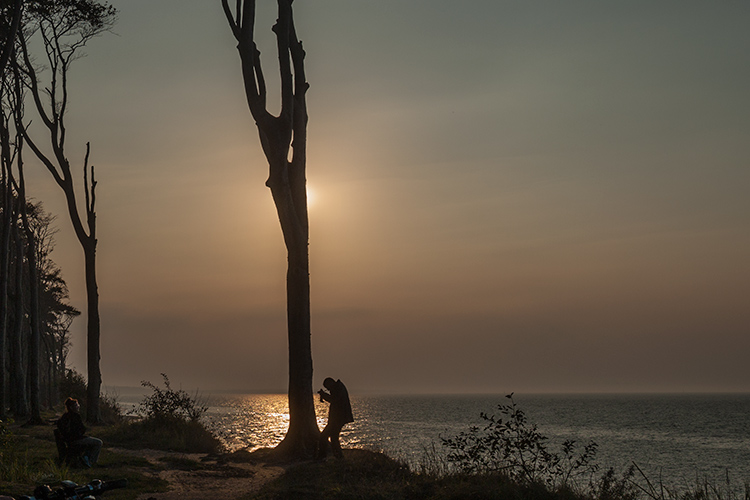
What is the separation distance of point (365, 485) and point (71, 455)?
5.46 m

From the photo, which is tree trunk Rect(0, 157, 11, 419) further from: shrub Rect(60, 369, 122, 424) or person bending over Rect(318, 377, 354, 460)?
person bending over Rect(318, 377, 354, 460)

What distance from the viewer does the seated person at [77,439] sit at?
40.8 feet

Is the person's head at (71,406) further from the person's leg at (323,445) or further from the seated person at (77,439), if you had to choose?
the person's leg at (323,445)

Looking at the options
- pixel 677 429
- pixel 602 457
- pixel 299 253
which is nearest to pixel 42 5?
pixel 299 253

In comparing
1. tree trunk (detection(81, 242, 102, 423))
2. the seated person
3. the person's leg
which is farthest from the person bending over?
tree trunk (detection(81, 242, 102, 423))

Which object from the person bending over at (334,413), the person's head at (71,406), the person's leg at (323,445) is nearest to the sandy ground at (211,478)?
the person's leg at (323,445)

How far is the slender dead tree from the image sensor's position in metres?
16.6

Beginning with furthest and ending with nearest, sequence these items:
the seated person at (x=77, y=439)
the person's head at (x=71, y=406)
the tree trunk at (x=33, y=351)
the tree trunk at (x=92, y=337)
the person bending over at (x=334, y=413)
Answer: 1. the tree trunk at (x=92, y=337)
2. the tree trunk at (x=33, y=351)
3. the person bending over at (x=334, y=413)
4. the person's head at (x=71, y=406)
5. the seated person at (x=77, y=439)

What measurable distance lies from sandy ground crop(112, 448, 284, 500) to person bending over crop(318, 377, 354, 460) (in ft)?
3.53

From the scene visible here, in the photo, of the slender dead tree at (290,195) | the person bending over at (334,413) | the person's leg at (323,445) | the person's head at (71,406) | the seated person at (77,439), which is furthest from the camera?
the slender dead tree at (290,195)

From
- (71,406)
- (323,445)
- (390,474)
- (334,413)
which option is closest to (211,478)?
(323,445)

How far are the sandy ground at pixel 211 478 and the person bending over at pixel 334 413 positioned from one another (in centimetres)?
108

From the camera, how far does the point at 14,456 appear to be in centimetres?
1192

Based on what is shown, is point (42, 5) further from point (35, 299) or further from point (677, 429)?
point (677, 429)
